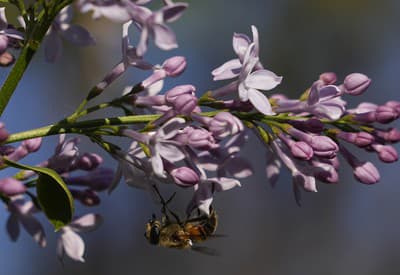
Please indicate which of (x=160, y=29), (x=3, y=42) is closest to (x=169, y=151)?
(x=160, y=29)

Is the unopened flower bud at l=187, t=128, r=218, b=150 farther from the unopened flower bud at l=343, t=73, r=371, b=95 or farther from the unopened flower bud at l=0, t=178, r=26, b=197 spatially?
the unopened flower bud at l=343, t=73, r=371, b=95

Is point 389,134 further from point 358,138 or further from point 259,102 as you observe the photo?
point 259,102

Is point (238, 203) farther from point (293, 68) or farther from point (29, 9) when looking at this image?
point (29, 9)

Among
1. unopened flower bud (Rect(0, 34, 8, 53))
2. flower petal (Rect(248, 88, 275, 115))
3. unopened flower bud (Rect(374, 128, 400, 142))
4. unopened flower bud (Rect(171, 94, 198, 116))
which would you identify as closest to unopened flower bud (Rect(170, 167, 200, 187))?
unopened flower bud (Rect(171, 94, 198, 116))

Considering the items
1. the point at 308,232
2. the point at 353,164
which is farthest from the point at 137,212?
the point at 353,164

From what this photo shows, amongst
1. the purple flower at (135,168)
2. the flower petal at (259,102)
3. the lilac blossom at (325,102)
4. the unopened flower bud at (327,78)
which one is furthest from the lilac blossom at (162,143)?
the unopened flower bud at (327,78)

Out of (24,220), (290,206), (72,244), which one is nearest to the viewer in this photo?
(24,220)
